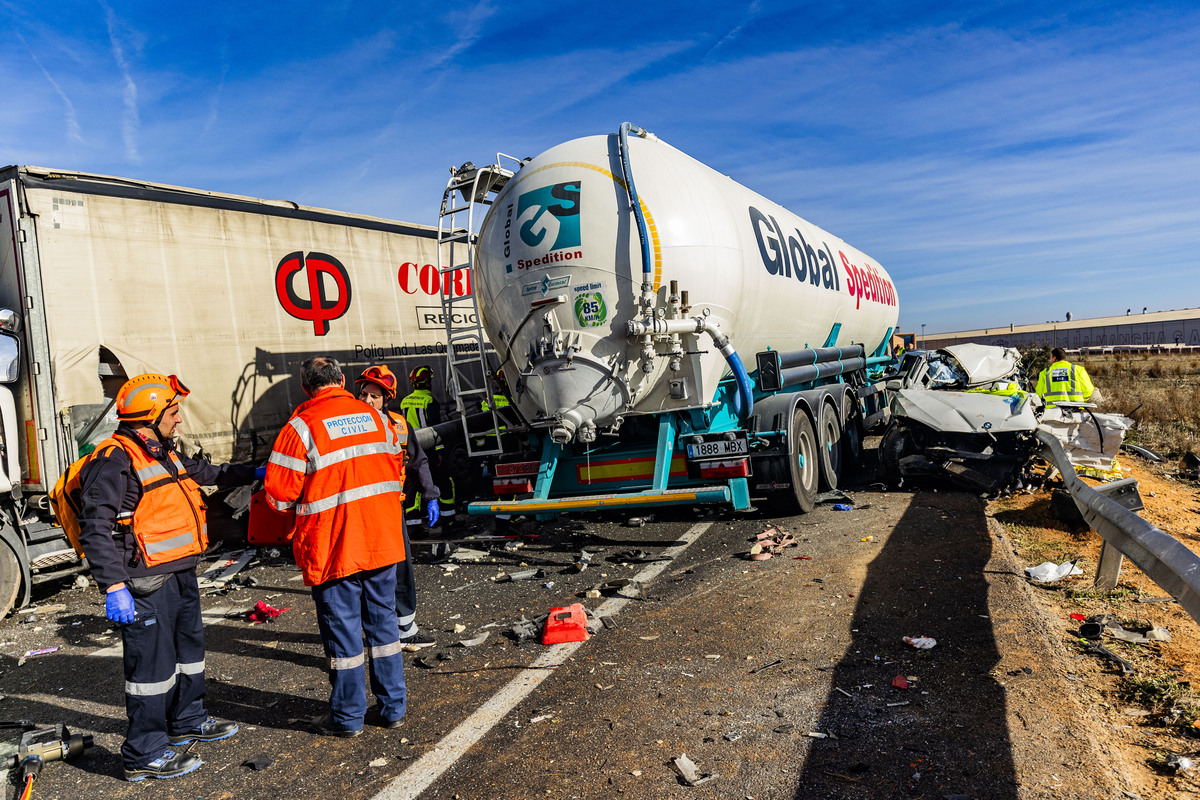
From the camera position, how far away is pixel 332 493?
352 cm

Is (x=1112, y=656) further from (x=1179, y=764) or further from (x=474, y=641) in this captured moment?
(x=474, y=641)

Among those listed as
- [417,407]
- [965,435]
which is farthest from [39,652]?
[965,435]

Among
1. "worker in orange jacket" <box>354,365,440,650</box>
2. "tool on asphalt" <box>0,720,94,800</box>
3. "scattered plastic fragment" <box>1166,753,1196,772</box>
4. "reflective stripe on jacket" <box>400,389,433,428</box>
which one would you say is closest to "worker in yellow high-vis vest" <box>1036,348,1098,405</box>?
"reflective stripe on jacket" <box>400,389,433,428</box>

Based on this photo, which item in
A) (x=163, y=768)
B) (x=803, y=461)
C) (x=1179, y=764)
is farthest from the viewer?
(x=803, y=461)

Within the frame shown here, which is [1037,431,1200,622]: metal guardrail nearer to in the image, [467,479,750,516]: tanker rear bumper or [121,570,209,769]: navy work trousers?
[467,479,750,516]: tanker rear bumper

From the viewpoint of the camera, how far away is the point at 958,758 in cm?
294

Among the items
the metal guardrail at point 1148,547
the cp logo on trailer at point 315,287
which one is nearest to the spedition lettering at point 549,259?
the cp logo on trailer at point 315,287

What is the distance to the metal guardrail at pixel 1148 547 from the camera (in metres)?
2.91

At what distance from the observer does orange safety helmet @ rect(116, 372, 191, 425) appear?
3494 mm

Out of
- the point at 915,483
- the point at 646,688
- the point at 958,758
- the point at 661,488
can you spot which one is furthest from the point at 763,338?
the point at 958,758

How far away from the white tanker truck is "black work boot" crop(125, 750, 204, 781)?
11.3ft

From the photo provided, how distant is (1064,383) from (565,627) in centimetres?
867

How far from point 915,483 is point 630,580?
4.45m

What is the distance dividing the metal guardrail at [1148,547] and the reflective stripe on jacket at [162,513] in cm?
417
